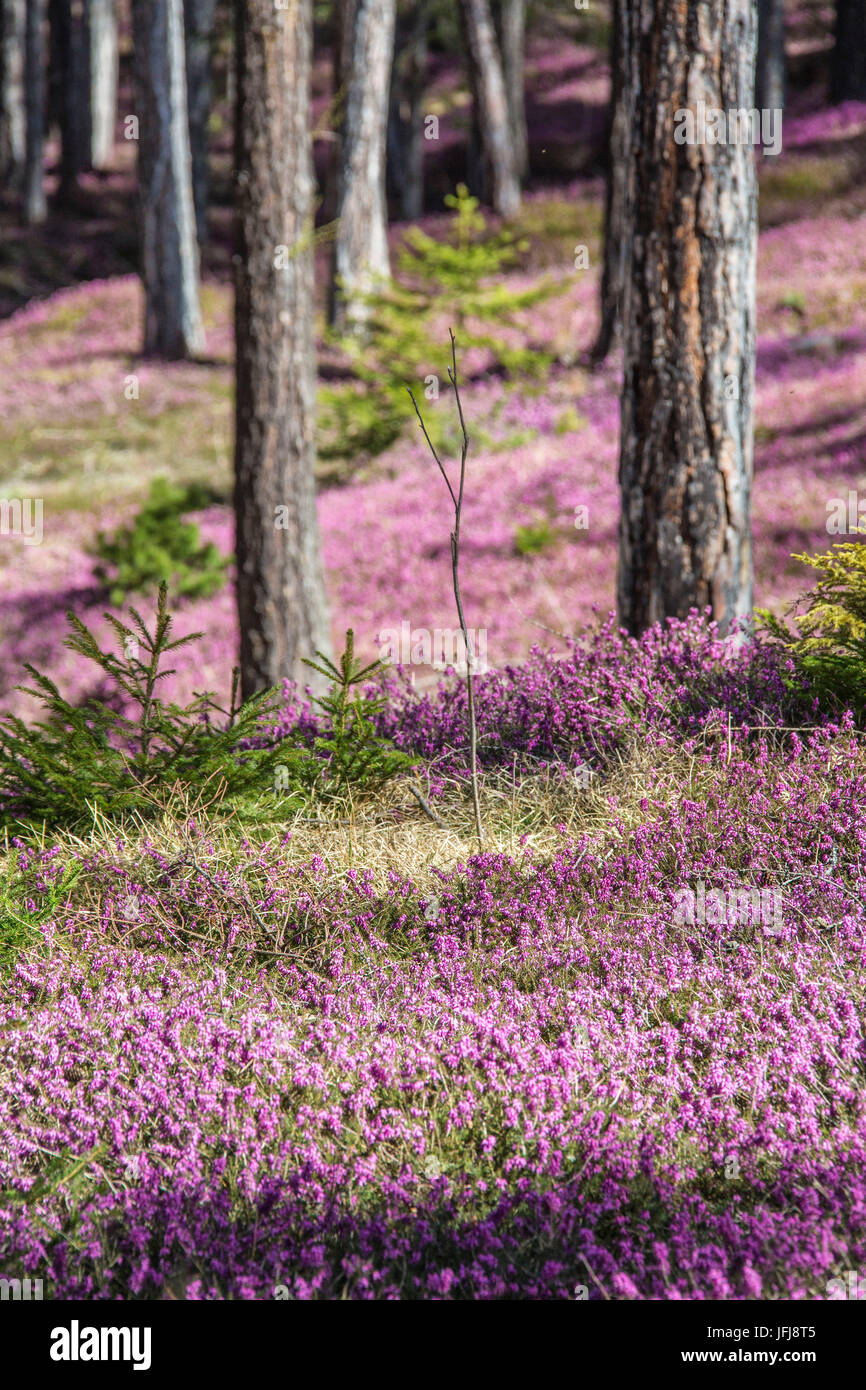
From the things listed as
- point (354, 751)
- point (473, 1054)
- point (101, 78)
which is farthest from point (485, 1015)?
point (101, 78)

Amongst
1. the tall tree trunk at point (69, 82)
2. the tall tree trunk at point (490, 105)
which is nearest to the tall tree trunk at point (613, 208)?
the tall tree trunk at point (490, 105)

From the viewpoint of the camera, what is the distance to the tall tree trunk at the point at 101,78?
39688 mm

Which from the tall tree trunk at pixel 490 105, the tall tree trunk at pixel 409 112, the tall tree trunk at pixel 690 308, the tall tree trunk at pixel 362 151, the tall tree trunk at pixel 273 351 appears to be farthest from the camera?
the tall tree trunk at pixel 409 112

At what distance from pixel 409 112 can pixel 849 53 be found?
1185cm

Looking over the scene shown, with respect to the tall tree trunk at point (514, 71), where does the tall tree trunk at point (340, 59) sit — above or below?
below

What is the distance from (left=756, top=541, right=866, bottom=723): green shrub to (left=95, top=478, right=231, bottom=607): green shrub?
7.98 metres

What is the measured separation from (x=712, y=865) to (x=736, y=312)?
311 centimetres

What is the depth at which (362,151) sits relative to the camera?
1891 centimetres

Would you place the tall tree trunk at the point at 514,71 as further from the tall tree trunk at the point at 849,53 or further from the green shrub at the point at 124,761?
the green shrub at the point at 124,761

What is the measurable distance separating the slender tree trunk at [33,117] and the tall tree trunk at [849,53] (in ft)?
77.5

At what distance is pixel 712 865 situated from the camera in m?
3.44

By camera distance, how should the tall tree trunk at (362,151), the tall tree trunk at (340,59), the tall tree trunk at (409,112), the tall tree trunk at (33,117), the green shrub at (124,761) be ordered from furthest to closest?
the tall tree trunk at (33,117) < the tall tree trunk at (409,112) < the tall tree trunk at (362,151) < the tall tree trunk at (340,59) < the green shrub at (124,761)

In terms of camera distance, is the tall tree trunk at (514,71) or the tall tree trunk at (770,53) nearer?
the tall tree trunk at (770,53)

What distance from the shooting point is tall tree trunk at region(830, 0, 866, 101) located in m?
27.8
